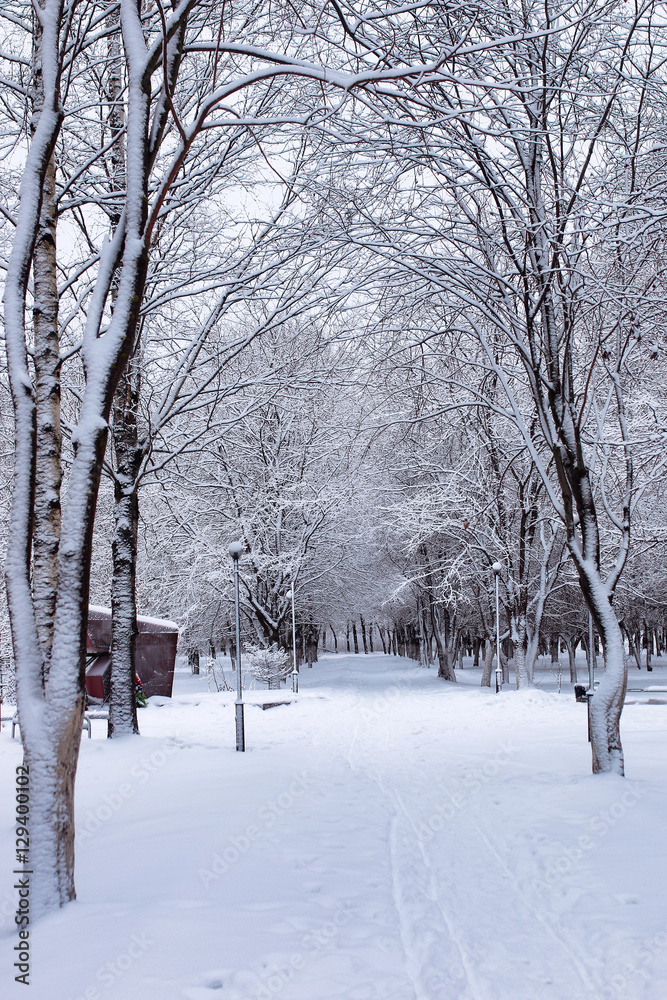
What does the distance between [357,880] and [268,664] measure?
71.1 feet

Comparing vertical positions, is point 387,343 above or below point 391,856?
above

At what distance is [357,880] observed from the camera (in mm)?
5098

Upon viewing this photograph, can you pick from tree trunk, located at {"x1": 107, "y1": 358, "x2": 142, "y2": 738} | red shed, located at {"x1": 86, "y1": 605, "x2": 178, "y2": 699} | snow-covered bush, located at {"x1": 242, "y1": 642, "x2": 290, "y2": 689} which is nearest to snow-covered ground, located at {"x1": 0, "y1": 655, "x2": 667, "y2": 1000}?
tree trunk, located at {"x1": 107, "y1": 358, "x2": 142, "y2": 738}

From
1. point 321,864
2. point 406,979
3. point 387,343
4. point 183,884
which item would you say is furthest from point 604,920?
point 387,343

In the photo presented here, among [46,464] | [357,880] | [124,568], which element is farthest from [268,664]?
[357,880]

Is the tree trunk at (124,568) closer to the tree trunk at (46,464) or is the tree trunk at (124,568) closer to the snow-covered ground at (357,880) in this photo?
the snow-covered ground at (357,880)

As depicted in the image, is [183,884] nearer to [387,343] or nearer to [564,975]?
[564,975]

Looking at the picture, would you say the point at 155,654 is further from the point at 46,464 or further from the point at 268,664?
the point at 46,464

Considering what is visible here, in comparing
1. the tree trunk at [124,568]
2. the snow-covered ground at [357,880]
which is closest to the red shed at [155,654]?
the tree trunk at [124,568]

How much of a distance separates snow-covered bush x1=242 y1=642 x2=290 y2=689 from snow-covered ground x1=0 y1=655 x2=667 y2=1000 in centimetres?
1545

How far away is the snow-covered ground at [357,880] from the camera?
359cm

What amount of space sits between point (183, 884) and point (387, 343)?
835 centimetres

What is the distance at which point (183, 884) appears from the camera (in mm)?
4754

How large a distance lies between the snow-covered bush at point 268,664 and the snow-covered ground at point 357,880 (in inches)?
608
